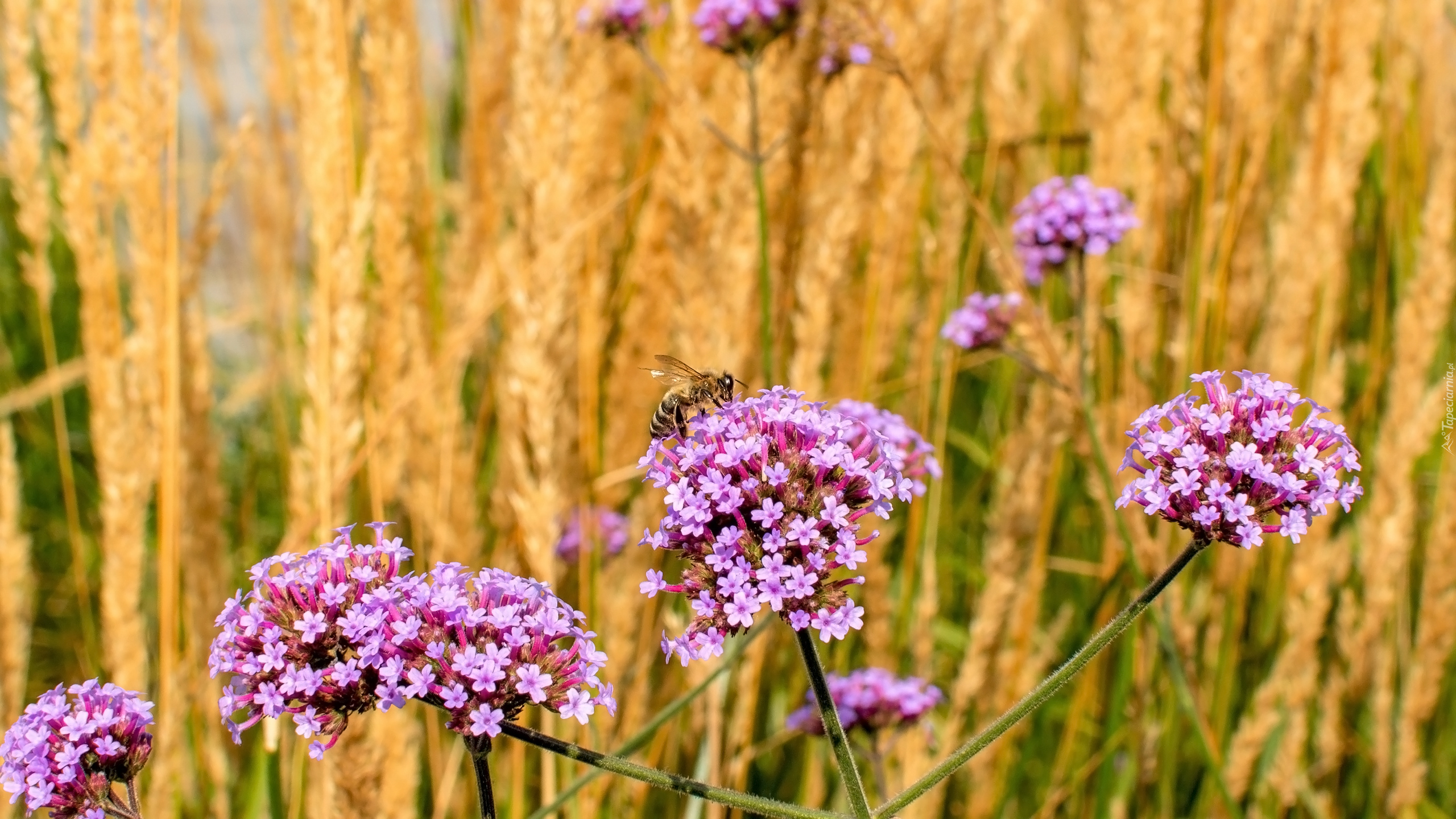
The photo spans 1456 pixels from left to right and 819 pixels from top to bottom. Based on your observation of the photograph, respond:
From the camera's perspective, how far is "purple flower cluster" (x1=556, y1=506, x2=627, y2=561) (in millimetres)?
3051

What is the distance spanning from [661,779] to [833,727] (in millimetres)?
210

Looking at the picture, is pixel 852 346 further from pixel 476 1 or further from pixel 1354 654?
pixel 476 1

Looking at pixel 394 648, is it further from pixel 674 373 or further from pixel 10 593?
pixel 10 593

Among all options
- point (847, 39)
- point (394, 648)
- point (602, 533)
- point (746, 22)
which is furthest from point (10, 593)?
point (847, 39)

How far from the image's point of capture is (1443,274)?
3008 millimetres

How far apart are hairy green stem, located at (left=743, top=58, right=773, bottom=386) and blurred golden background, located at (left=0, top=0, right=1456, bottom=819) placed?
0.04 m

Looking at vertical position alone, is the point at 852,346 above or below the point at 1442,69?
below

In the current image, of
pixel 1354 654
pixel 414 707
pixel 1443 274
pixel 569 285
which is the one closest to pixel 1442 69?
pixel 1443 274

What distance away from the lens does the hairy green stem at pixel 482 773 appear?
1.36 metres

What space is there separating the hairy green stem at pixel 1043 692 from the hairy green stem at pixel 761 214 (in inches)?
48.9

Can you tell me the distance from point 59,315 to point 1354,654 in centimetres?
486

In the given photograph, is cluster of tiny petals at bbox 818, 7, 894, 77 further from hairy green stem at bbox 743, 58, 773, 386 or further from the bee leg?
the bee leg

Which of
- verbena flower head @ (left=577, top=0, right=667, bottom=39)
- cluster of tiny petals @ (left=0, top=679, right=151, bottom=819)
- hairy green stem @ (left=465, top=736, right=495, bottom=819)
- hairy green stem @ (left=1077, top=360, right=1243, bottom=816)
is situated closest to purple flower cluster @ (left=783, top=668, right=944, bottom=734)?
hairy green stem @ (left=1077, top=360, right=1243, bottom=816)

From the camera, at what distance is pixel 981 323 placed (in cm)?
291
